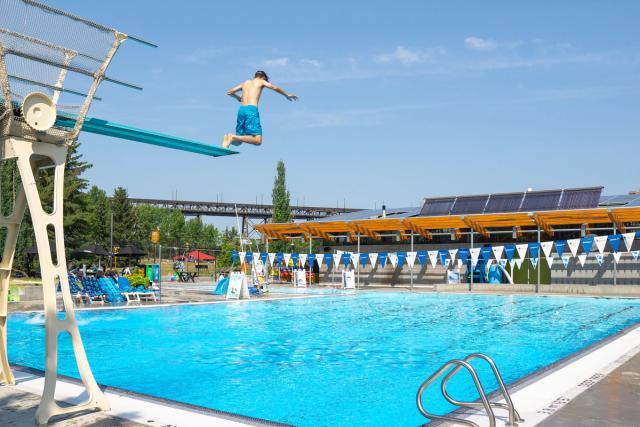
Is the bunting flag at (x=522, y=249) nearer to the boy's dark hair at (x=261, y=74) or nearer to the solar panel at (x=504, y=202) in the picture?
the solar panel at (x=504, y=202)

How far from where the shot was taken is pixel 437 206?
34.0 metres

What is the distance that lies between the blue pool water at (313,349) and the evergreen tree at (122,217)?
40.0 m

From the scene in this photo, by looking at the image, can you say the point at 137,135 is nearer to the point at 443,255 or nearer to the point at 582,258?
the point at 443,255

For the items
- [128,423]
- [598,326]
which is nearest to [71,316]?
[128,423]

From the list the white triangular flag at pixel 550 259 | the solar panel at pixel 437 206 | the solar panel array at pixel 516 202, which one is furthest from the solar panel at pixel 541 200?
the solar panel at pixel 437 206

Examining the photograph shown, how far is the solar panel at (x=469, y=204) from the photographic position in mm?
31848

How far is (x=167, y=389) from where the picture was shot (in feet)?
27.0

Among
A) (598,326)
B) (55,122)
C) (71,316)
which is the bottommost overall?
(598,326)

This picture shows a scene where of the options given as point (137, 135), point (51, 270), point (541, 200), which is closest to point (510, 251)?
point (541, 200)

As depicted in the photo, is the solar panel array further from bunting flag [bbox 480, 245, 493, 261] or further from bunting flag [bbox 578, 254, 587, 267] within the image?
bunting flag [bbox 480, 245, 493, 261]

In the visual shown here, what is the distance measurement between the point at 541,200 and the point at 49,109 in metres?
27.9

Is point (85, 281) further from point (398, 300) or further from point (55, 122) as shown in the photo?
point (55, 122)

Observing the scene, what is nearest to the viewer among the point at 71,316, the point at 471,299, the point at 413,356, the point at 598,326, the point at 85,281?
the point at 71,316

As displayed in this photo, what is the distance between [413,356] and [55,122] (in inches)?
305
